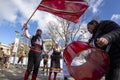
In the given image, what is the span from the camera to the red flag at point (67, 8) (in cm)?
632

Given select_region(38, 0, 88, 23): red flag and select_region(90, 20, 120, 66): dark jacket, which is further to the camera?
select_region(38, 0, 88, 23): red flag

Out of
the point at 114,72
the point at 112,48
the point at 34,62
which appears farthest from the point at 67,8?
the point at 114,72

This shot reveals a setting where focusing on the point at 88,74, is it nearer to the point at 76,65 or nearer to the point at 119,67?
the point at 76,65

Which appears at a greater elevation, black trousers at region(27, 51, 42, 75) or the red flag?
the red flag

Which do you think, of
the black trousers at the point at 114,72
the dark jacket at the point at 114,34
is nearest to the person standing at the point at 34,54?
the dark jacket at the point at 114,34

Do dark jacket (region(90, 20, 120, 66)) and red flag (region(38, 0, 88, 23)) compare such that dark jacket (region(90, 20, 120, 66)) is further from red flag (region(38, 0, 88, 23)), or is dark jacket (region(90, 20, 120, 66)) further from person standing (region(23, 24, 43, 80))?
person standing (region(23, 24, 43, 80))

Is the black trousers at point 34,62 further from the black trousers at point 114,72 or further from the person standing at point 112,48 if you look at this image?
the black trousers at point 114,72

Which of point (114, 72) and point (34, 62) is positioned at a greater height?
point (34, 62)

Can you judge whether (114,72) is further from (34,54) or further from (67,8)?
(34,54)

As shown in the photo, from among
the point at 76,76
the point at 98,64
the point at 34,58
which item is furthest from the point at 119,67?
the point at 34,58

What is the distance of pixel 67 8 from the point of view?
659 cm

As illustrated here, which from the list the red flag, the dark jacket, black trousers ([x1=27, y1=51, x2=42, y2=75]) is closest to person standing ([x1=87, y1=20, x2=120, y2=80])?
the dark jacket

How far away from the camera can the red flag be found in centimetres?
632

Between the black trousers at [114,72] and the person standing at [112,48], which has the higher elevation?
the person standing at [112,48]
